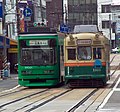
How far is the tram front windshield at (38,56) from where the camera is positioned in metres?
28.3

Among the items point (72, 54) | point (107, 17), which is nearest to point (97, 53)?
point (72, 54)

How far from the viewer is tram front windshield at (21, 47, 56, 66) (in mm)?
28312

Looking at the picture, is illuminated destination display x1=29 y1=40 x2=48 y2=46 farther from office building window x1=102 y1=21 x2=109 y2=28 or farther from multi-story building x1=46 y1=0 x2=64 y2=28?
office building window x1=102 y1=21 x2=109 y2=28

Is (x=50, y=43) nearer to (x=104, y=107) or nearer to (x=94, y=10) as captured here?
(x=104, y=107)

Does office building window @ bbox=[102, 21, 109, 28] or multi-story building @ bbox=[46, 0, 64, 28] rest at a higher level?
multi-story building @ bbox=[46, 0, 64, 28]

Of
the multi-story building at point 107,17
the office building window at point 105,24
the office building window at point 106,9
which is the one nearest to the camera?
the multi-story building at point 107,17

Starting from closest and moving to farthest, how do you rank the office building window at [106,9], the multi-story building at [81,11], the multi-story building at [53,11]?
1. the multi-story building at [53,11]
2. the multi-story building at [81,11]
3. the office building window at [106,9]

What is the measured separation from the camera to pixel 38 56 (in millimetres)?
28438

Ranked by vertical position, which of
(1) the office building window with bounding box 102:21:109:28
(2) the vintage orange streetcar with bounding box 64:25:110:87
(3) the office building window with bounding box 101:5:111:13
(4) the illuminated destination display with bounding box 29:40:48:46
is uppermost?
(3) the office building window with bounding box 101:5:111:13

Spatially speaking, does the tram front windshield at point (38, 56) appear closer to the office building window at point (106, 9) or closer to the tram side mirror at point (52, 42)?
the tram side mirror at point (52, 42)

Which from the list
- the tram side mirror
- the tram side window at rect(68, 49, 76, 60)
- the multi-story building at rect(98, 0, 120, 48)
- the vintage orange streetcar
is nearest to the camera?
the vintage orange streetcar

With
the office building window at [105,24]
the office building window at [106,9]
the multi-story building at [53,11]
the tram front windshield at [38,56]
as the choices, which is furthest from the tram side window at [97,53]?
the office building window at [106,9]

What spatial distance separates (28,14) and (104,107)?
39.9 meters

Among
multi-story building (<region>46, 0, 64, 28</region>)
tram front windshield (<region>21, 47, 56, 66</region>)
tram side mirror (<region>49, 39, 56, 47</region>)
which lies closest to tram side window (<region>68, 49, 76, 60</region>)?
tram front windshield (<region>21, 47, 56, 66</region>)
